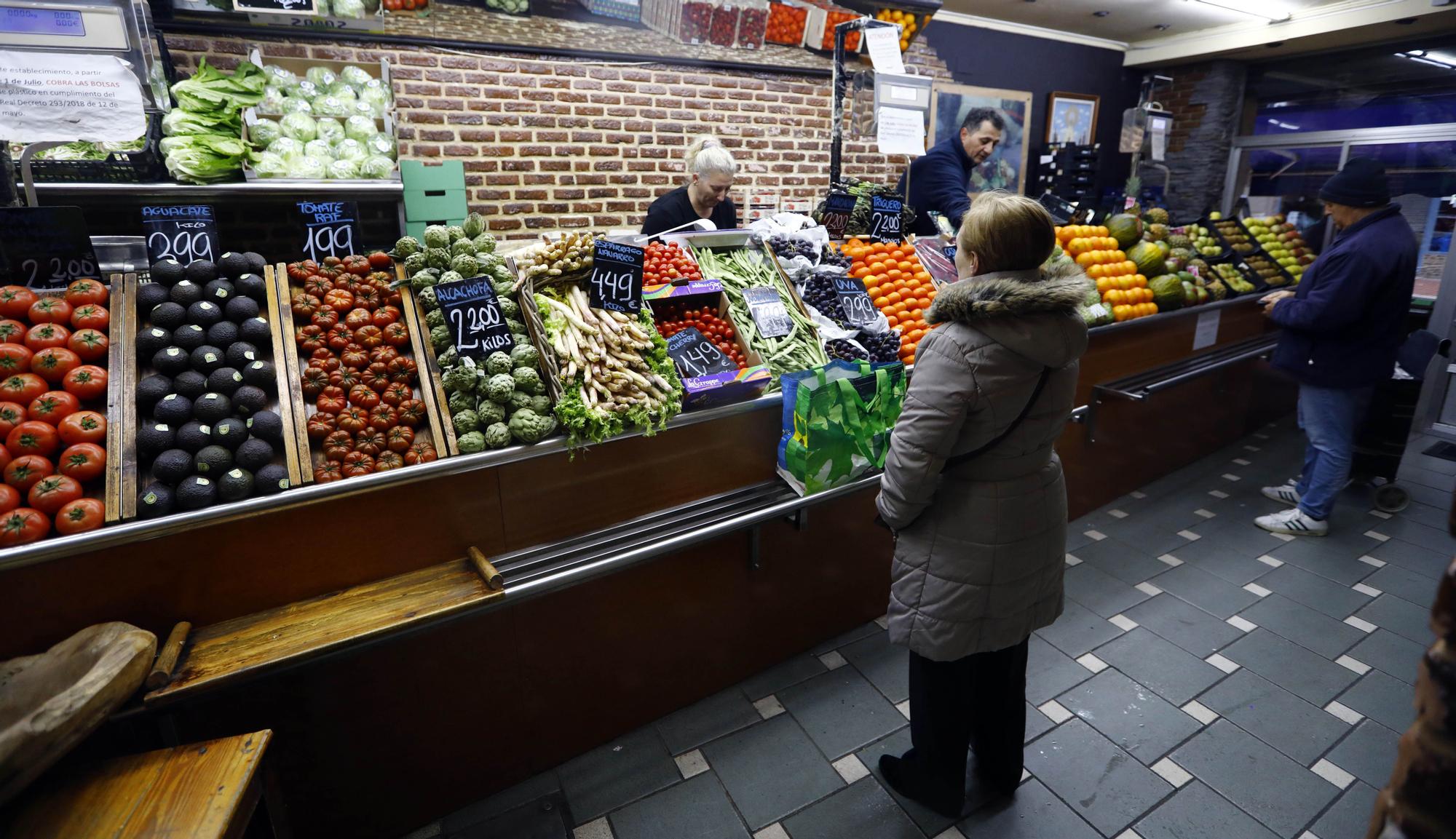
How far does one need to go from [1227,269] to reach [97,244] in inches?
265

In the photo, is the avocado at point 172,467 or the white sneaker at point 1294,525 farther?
the white sneaker at point 1294,525

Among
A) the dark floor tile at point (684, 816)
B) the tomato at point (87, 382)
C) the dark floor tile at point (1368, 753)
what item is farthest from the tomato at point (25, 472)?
the dark floor tile at point (1368, 753)

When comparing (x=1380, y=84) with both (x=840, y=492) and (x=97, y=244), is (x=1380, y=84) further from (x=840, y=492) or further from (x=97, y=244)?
(x=97, y=244)

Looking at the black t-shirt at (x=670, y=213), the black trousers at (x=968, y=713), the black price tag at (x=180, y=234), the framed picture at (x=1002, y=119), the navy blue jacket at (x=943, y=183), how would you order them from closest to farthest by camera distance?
1. the black trousers at (x=968, y=713)
2. the black price tag at (x=180, y=234)
3. the black t-shirt at (x=670, y=213)
4. the navy blue jacket at (x=943, y=183)
5. the framed picture at (x=1002, y=119)

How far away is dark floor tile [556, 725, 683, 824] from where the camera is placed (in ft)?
8.00

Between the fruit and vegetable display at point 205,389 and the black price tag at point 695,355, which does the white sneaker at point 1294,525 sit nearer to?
the black price tag at point 695,355

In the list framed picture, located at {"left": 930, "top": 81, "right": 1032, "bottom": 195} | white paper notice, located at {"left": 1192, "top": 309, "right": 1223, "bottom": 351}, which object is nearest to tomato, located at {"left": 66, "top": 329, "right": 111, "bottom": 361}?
white paper notice, located at {"left": 1192, "top": 309, "right": 1223, "bottom": 351}

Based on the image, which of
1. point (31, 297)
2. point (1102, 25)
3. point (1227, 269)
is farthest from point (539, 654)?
point (1102, 25)

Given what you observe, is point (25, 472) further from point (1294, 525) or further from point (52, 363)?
point (1294, 525)

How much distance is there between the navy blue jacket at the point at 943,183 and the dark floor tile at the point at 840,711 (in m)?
2.97

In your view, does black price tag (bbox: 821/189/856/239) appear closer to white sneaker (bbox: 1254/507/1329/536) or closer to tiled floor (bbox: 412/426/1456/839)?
tiled floor (bbox: 412/426/1456/839)

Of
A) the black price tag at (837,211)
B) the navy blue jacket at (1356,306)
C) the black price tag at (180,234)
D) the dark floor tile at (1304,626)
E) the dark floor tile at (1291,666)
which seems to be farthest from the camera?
the black price tag at (837,211)

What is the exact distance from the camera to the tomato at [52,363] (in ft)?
6.29

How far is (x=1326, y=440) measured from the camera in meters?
4.09
